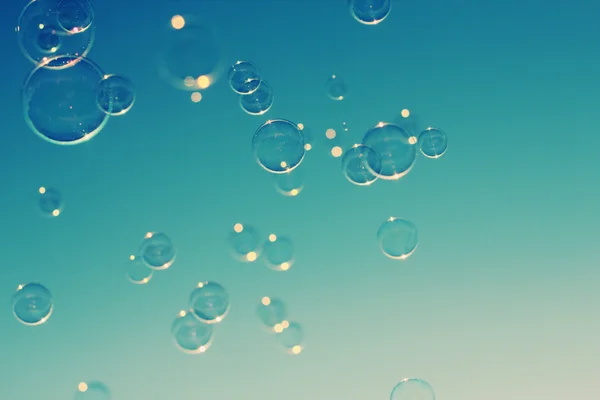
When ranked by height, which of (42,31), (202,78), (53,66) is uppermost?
(202,78)

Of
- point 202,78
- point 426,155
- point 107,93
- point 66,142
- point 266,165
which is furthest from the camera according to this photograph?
point 426,155

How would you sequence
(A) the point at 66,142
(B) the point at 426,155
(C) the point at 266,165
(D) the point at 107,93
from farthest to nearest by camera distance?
(B) the point at 426,155 → (C) the point at 266,165 → (D) the point at 107,93 → (A) the point at 66,142

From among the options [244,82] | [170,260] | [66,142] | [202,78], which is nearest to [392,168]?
[244,82]

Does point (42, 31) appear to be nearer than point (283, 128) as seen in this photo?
Yes

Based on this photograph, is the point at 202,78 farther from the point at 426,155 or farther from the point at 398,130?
the point at 426,155

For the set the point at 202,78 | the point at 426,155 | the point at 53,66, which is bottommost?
the point at 53,66

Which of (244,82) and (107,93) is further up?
(244,82)

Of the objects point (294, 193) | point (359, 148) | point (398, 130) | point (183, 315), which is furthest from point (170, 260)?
point (398, 130)

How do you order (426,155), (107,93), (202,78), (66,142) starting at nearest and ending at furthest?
(66,142) < (107,93) < (202,78) < (426,155)

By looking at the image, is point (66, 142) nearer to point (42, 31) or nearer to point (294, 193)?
point (42, 31)
